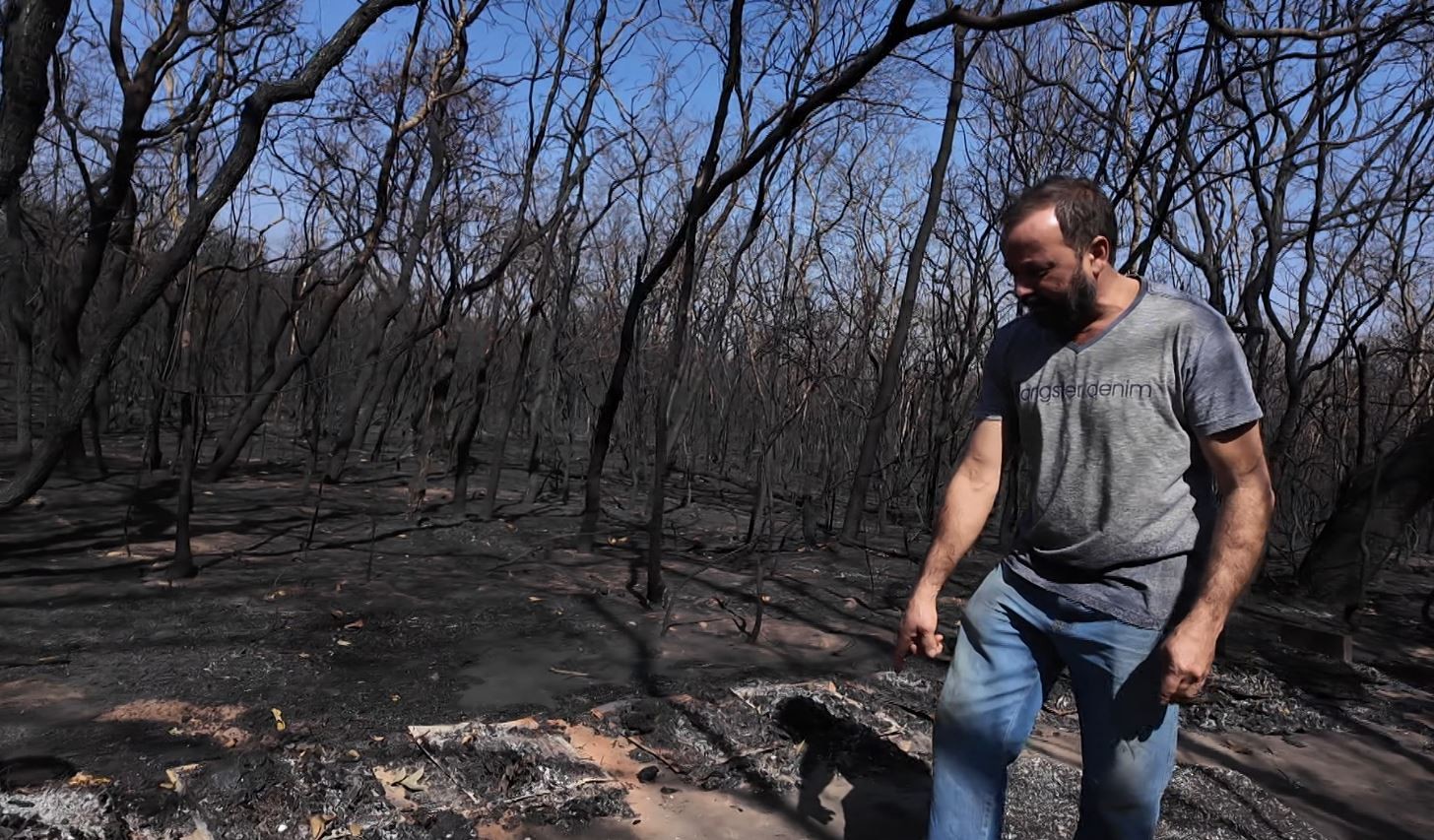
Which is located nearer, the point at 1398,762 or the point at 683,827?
the point at 683,827

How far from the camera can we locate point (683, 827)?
266 cm

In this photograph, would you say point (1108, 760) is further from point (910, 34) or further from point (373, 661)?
point (373, 661)

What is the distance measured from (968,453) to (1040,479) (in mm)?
208

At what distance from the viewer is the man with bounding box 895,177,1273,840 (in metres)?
1.63

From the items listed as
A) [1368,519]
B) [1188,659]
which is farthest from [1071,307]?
[1368,519]

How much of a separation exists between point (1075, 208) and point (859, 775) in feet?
6.76

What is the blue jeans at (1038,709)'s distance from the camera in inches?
66.6

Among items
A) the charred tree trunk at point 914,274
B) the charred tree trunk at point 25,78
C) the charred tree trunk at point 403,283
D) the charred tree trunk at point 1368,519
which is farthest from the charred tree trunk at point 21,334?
the charred tree trunk at point 1368,519

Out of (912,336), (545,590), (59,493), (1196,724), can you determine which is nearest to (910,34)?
(1196,724)

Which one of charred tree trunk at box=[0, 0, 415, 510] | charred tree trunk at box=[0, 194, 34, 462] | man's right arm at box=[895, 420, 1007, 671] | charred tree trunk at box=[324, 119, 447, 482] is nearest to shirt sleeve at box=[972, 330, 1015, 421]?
man's right arm at box=[895, 420, 1007, 671]

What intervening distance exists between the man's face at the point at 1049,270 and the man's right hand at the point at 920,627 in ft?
2.01

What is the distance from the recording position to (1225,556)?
5.27 feet

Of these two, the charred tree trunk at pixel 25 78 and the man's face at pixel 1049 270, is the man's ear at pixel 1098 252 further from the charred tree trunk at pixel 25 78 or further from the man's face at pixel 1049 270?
the charred tree trunk at pixel 25 78

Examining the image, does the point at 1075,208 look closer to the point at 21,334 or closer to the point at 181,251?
the point at 181,251
